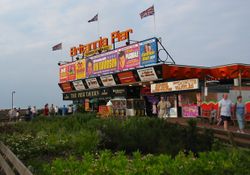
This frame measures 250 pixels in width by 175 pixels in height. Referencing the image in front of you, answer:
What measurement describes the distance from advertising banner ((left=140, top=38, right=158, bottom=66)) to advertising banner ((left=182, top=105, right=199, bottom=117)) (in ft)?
22.6

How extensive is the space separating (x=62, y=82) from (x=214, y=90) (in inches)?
1142

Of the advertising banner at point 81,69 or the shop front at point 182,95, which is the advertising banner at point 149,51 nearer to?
the shop front at point 182,95

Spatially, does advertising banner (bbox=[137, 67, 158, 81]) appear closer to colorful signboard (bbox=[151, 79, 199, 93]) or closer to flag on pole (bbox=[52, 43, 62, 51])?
colorful signboard (bbox=[151, 79, 199, 93])

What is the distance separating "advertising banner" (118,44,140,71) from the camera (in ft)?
122

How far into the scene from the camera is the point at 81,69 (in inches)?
1874

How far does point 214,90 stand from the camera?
27.4 metres

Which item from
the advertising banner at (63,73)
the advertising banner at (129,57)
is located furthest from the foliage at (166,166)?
the advertising banner at (63,73)

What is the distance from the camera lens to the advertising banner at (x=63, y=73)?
52.1 metres

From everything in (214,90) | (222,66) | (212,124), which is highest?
(222,66)

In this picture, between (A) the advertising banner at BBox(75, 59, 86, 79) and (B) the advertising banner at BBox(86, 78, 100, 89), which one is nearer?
(B) the advertising banner at BBox(86, 78, 100, 89)

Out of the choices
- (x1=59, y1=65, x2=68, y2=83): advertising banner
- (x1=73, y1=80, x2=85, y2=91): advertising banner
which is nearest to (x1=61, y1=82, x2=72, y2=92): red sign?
(x1=59, y1=65, x2=68, y2=83): advertising banner

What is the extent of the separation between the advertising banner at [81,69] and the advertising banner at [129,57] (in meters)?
8.10

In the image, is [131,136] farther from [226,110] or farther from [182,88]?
[182,88]

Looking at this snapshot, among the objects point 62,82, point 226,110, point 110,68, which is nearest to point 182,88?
point 226,110
